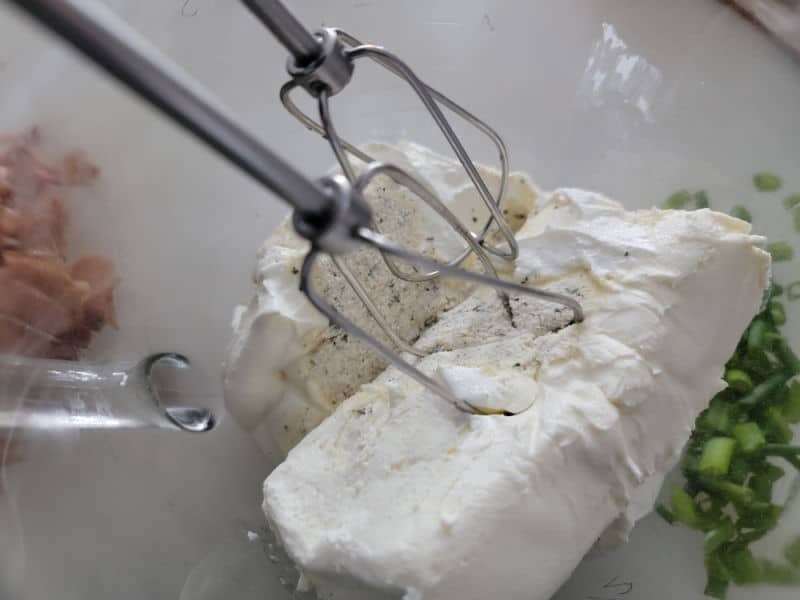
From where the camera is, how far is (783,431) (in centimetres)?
88

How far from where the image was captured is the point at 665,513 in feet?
2.93

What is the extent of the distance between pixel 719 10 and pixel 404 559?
1132 mm

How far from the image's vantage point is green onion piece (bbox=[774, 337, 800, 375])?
91 centimetres

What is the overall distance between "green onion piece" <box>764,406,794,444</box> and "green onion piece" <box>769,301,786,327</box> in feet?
0.43

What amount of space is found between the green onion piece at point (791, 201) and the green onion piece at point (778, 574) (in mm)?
534

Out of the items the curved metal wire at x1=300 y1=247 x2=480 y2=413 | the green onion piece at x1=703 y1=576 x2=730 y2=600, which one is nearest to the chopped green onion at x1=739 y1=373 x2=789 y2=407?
the green onion piece at x1=703 y1=576 x2=730 y2=600

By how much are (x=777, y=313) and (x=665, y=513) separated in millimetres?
335

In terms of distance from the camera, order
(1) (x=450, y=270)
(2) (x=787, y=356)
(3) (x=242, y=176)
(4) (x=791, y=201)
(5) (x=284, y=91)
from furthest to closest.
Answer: (3) (x=242, y=176)
(4) (x=791, y=201)
(2) (x=787, y=356)
(5) (x=284, y=91)
(1) (x=450, y=270)

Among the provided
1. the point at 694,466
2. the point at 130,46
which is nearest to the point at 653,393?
the point at 694,466

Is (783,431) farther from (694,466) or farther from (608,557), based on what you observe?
(608,557)

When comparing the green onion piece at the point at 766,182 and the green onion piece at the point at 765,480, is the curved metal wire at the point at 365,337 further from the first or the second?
the green onion piece at the point at 766,182

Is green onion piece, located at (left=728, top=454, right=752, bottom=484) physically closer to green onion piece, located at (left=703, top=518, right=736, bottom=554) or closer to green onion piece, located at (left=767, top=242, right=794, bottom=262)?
green onion piece, located at (left=703, top=518, right=736, bottom=554)

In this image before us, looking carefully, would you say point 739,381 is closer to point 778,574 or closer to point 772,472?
point 772,472

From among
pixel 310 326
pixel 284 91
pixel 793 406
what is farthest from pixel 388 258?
pixel 793 406
